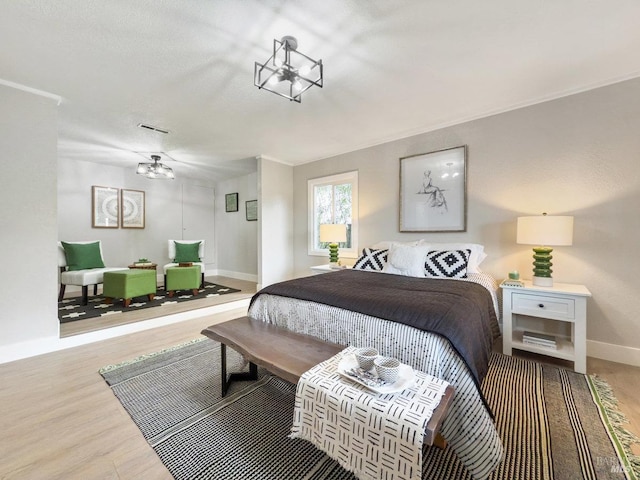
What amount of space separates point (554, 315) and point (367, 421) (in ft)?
6.92

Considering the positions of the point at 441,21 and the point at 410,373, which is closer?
the point at 410,373

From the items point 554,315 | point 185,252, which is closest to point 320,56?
point 554,315

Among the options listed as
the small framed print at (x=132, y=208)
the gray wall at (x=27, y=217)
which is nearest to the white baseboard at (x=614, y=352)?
the gray wall at (x=27, y=217)

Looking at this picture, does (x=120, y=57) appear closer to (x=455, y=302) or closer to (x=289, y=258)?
(x=455, y=302)

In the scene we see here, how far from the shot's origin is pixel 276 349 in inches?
61.3

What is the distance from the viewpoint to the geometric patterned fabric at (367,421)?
0.91m

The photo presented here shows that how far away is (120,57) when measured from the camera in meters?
1.98

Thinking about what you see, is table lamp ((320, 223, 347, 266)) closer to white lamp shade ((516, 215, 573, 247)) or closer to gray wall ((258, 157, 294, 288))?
gray wall ((258, 157, 294, 288))

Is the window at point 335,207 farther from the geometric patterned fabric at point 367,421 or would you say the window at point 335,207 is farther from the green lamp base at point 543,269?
the geometric patterned fabric at point 367,421

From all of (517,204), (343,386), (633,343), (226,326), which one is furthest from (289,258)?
(633,343)

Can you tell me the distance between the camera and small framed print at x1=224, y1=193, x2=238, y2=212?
639 cm

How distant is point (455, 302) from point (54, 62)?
11.2 ft

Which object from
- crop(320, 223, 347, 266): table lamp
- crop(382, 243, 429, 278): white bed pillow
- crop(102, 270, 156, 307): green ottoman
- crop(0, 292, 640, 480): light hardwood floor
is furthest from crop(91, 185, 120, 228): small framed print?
crop(382, 243, 429, 278): white bed pillow

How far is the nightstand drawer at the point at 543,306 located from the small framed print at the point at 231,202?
572cm
